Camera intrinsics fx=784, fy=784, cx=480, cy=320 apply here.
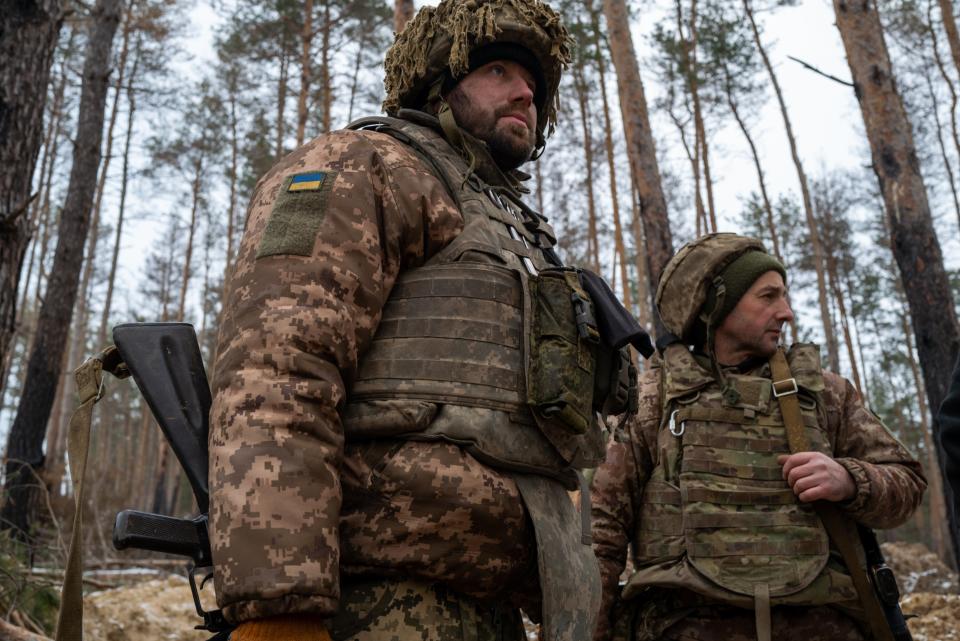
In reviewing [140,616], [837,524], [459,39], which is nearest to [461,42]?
[459,39]

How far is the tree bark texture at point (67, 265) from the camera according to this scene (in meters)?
8.75

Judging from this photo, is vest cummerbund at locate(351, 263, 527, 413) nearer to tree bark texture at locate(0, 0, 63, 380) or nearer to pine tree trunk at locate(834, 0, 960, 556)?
tree bark texture at locate(0, 0, 63, 380)

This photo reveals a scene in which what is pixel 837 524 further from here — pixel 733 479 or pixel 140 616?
pixel 140 616

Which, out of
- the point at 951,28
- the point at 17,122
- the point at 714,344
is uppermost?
the point at 951,28

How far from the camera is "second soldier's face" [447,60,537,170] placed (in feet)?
7.32

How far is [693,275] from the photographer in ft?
10.6

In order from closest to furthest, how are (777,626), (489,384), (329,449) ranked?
1. (329,449)
2. (489,384)
3. (777,626)

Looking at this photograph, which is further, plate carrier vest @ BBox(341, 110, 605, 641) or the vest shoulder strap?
the vest shoulder strap

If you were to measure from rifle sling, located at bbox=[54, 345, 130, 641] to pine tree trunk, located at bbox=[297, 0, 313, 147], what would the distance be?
13103 mm

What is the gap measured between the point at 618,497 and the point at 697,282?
932 mm

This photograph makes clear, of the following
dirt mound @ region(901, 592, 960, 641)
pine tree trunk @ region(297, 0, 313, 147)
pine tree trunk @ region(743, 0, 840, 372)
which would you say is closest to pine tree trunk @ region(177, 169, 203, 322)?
pine tree trunk @ region(297, 0, 313, 147)

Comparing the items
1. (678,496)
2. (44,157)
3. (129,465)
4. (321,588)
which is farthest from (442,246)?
(129,465)

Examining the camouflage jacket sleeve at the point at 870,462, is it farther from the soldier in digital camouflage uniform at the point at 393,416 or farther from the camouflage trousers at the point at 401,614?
the camouflage trousers at the point at 401,614

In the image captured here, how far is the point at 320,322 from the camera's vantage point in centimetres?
156
